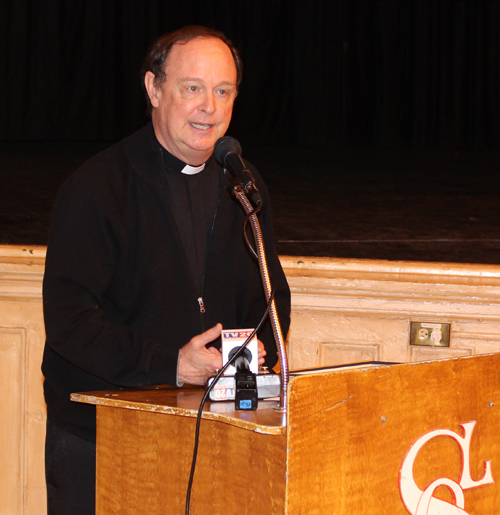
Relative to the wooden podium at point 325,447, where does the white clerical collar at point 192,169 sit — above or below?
above

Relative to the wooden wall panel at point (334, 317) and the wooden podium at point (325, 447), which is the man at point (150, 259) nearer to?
the wooden podium at point (325, 447)

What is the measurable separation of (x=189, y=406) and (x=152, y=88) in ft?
2.44

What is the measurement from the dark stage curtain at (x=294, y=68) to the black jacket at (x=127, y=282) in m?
5.82

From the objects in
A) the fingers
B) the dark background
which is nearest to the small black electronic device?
the fingers

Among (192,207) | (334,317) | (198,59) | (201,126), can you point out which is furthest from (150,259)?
(334,317)

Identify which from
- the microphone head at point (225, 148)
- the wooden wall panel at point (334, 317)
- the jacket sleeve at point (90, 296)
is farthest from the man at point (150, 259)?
the wooden wall panel at point (334, 317)

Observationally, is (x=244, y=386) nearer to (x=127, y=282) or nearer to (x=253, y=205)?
(x=253, y=205)

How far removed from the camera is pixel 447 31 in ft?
24.4

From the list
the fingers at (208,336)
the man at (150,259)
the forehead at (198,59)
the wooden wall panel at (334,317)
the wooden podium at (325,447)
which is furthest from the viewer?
the wooden wall panel at (334,317)

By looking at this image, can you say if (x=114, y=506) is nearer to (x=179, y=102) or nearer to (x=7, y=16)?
(x=179, y=102)

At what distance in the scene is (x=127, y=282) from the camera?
150cm

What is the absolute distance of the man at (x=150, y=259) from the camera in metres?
1.39

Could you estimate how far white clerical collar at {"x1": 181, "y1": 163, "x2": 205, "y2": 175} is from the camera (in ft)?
5.33

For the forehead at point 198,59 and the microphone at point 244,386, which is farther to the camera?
the forehead at point 198,59
